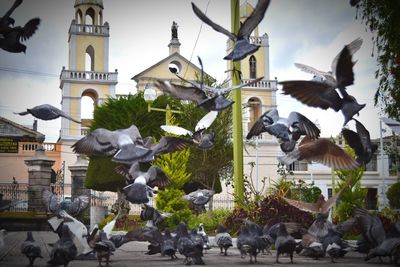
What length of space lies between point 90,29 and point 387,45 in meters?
31.5

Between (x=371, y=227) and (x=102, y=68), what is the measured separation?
119ft

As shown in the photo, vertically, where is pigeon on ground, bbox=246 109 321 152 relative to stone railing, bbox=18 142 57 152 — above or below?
below

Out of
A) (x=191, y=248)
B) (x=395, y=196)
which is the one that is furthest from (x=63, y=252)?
(x=395, y=196)

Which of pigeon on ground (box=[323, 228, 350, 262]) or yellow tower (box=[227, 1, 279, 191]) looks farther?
yellow tower (box=[227, 1, 279, 191])

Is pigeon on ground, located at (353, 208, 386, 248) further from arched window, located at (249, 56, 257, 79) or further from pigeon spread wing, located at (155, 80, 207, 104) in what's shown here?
arched window, located at (249, 56, 257, 79)

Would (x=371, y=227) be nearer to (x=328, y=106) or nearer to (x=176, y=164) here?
(x=328, y=106)

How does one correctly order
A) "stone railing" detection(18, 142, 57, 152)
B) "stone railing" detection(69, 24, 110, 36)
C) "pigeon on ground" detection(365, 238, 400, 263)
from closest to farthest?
1. "pigeon on ground" detection(365, 238, 400, 263)
2. "stone railing" detection(18, 142, 57, 152)
3. "stone railing" detection(69, 24, 110, 36)

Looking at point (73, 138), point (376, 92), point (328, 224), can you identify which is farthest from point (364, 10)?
point (73, 138)

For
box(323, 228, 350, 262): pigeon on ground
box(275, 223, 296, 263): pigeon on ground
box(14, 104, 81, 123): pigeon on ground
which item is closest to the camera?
box(14, 104, 81, 123): pigeon on ground

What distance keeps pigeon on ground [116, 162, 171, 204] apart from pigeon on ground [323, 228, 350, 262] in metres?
2.46

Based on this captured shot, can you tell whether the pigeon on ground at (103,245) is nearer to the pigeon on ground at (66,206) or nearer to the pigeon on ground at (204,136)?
the pigeon on ground at (66,206)

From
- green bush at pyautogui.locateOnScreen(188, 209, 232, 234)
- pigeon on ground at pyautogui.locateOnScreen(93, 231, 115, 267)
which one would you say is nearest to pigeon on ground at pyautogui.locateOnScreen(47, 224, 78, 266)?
pigeon on ground at pyautogui.locateOnScreen(93, 231, 115, 267)

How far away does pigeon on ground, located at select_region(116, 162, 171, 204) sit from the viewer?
6.54 meters

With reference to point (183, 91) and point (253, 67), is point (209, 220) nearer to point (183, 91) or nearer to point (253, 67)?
point (183, 91)
